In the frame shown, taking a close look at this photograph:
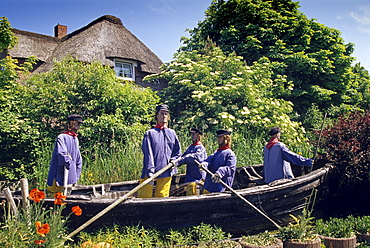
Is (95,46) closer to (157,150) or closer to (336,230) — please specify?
(157,150)

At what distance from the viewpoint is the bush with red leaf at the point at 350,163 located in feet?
21.1

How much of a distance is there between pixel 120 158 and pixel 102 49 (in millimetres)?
11215

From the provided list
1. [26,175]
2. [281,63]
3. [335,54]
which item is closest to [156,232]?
[26,175]

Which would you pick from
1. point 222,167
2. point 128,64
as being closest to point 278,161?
point 222,167

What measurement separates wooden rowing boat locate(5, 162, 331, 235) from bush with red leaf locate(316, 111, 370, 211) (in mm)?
460

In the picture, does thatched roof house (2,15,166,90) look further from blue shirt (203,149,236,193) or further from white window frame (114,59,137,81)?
blue shirt (203,149,236,193)

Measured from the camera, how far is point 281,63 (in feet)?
46.5

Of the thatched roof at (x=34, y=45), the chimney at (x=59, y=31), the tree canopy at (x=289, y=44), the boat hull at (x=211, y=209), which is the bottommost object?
the boat hull at (x=211, y=209)

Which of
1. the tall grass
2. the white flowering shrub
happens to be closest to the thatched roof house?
the white flowering shrub

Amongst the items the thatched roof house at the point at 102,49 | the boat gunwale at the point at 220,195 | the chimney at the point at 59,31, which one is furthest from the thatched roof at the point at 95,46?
the boat gunwale at the point at 220,195

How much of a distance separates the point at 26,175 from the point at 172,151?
460 cm

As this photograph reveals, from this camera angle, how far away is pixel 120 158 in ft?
27.1

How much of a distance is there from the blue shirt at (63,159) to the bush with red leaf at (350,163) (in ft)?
15.9

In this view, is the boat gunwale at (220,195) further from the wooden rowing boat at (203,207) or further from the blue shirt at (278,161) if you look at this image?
the blue shirt at (278,161)
